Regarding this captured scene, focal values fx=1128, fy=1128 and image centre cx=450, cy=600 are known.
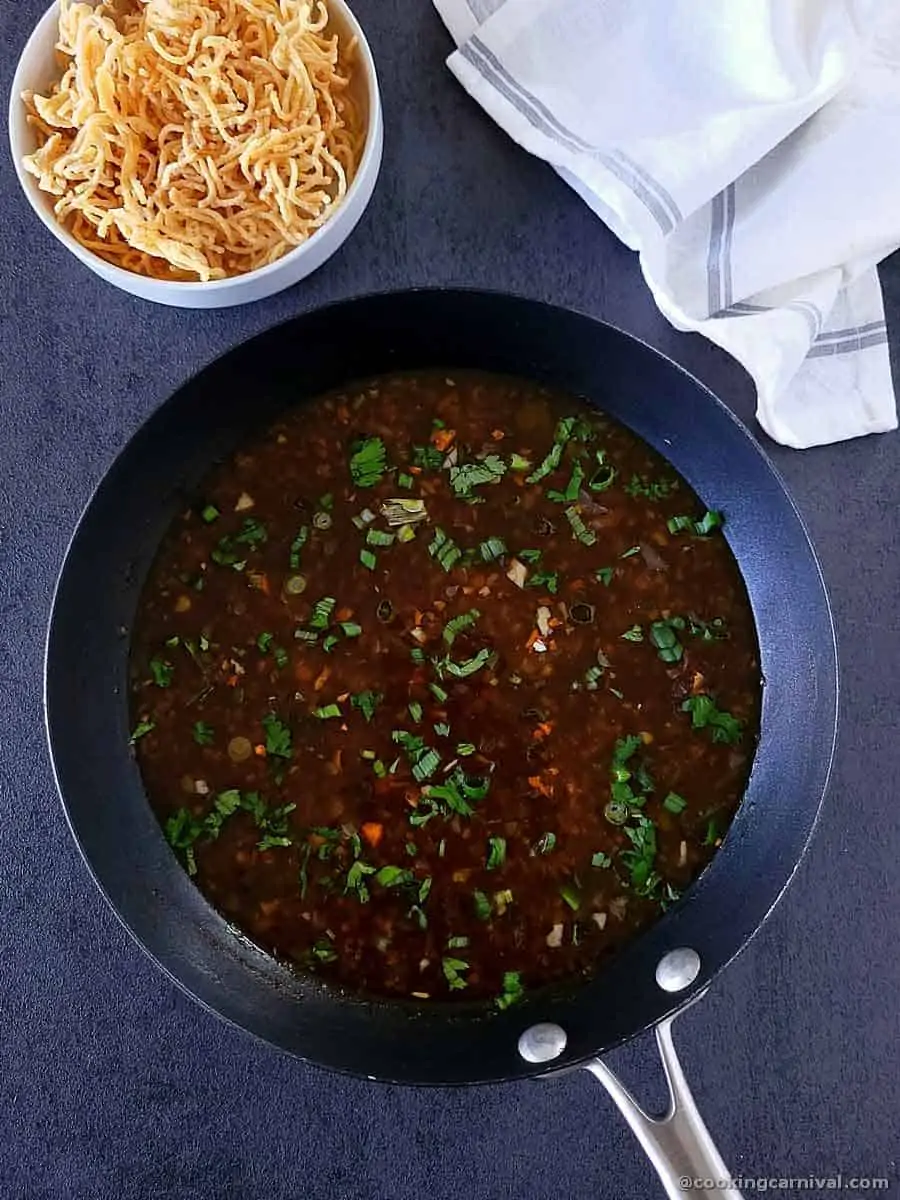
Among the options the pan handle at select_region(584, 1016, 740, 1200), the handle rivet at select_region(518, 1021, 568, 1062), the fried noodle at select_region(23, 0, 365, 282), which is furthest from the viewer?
the handle rivet at select_region(518, 1021, 568, 1062)

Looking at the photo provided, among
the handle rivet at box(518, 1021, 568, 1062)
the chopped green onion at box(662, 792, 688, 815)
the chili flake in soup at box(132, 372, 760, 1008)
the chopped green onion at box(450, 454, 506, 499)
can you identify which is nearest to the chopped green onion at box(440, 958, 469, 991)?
→ the chili flake in soup at box(132, 372, 760, 1008)

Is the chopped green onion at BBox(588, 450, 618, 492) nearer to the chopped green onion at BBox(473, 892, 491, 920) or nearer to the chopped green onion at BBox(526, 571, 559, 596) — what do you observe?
the chopped green onion at BBox(526, 571, 559, 596)

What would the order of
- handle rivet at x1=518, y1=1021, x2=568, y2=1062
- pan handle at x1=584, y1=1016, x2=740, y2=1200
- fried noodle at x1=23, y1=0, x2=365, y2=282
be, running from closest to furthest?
pan handle at x1=584, y1=1016, x2=740, y2=1200 → fried noodle at x1=23, y1=0, x2=365, y2=282 → handle rivet at x1=518, y1=1021, x2=568, y2=1062

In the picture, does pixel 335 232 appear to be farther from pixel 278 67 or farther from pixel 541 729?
pixel 541 729

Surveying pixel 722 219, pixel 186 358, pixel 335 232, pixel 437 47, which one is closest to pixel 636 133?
pixel 722 219

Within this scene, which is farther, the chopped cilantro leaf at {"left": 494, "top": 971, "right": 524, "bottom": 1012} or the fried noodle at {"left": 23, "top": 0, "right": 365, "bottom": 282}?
the chopped cilantro leaf at {"left": 494, "top": 971, "right": 524, "bottom": 1012}

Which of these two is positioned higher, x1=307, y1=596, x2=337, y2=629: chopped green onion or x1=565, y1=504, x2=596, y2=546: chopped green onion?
x1=307, y1=596, x2=337, y2=629: chopped green onion

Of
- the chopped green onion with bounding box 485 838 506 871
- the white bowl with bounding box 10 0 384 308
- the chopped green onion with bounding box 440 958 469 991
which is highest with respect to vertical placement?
the white bowl with bounding box 10 0 384 308

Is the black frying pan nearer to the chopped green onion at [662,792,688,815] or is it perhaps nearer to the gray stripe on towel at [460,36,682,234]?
the chopped green onion at [662,792,688,815]
